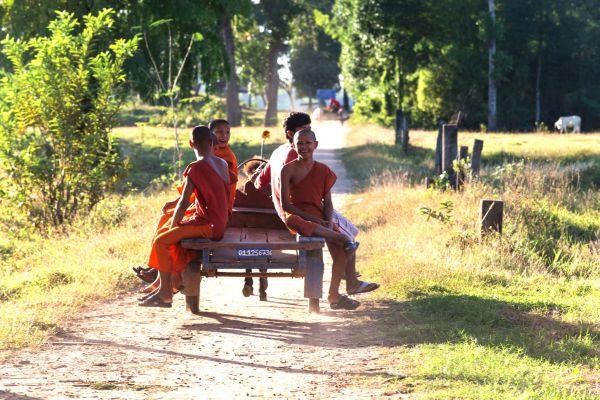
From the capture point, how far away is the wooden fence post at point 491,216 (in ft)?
36.7

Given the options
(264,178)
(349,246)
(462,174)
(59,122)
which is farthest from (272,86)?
(349,246)

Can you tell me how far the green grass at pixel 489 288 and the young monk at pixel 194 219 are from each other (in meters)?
1.75

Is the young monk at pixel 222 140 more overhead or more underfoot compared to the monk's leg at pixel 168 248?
more overhead

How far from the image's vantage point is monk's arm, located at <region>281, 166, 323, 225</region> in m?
8.22

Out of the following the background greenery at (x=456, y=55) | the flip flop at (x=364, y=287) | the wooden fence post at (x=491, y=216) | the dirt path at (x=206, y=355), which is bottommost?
the dirt path at (x=206, y=355)

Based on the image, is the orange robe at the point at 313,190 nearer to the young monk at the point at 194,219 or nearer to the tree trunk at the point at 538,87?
the young monk at the point at 194,219

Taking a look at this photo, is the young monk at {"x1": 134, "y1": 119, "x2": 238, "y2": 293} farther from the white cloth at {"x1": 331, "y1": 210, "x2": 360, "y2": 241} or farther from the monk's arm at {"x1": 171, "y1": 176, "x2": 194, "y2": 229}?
the white cloth at {"x1": 331, "y1": 210, "x2": 360, "y2": 241}

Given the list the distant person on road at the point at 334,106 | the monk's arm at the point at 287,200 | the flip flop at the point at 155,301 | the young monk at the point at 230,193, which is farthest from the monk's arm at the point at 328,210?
the distant person on road at the point at 334,106

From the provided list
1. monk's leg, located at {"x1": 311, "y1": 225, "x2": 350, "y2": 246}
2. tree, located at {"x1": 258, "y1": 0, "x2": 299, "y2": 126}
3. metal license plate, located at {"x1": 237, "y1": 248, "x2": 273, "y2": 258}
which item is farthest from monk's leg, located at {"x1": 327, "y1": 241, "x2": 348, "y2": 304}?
tree, located at {"x1": 258, "y1": 0, "x2": 299, "y2": 126}

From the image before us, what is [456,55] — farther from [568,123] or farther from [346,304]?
[346,304]

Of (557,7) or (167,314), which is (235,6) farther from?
(557,7)

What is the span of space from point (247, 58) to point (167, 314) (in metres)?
49.3

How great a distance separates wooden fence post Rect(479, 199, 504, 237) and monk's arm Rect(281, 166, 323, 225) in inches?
142

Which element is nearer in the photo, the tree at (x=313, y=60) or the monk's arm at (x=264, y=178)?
the monk's arm at (x=264, y=178)
